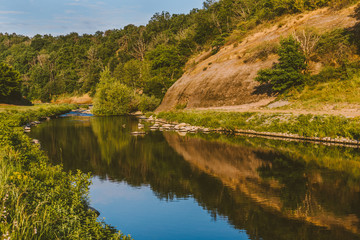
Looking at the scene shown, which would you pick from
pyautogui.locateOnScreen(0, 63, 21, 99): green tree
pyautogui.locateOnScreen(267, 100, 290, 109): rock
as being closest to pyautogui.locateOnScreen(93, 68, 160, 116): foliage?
pyautogui.locateOnScreen(0, 63, 21, 99): green tree

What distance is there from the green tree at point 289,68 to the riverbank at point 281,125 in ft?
29.8

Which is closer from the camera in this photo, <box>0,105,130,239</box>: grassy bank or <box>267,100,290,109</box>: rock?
<box>0,105,130,239</box>: grassy bank

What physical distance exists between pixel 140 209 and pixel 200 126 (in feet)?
95.5

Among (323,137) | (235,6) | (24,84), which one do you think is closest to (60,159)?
(323,137)

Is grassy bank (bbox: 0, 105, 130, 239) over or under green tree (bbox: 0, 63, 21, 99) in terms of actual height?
under

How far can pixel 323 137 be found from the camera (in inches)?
1109

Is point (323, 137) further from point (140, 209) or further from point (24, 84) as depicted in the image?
point (24, 84)

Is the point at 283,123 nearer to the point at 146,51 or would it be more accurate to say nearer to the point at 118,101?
the point at 118,101

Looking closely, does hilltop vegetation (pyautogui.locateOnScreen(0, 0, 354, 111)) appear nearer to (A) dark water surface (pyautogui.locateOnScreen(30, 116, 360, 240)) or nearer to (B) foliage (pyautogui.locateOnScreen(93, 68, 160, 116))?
(B) foliage (pyautogui.locateOnScreen(93, 68, 160, 116))

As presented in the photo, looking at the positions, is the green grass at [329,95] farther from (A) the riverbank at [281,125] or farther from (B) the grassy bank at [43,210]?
(B) the grassy bank at [43,210]

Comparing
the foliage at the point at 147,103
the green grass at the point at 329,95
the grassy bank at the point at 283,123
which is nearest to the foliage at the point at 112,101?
the foliage at the point at 147,103

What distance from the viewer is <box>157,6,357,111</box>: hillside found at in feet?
158

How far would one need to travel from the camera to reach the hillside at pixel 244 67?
48156 millimetres

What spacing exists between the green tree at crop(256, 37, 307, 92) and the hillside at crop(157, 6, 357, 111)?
268 cm
